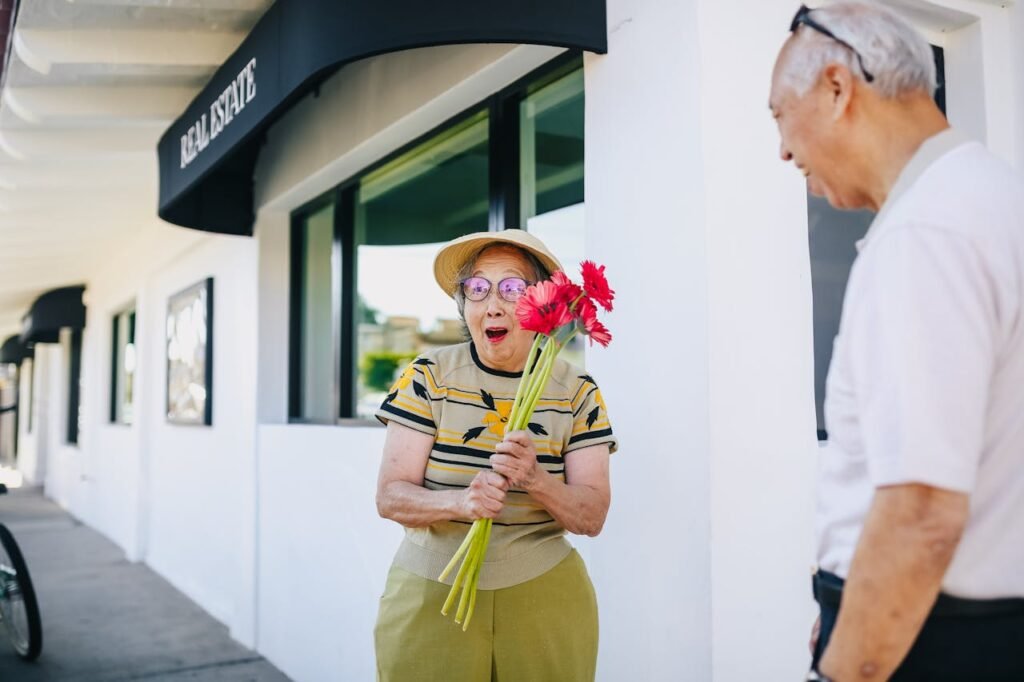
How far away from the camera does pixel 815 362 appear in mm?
2717

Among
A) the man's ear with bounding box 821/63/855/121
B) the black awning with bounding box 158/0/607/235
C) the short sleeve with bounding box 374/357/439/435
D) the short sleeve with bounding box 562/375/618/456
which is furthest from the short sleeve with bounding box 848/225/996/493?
the black awning with bounding box 158/0/607/235

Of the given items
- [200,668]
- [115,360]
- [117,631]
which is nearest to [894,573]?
[200,668]

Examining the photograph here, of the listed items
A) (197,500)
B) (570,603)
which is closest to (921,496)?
(570,603)

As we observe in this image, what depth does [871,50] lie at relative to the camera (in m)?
1.21

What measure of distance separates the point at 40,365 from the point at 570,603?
56.1 feet

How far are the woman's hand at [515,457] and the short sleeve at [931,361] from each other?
2.89 ft

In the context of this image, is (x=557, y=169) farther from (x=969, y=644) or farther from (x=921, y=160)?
(x=969, y=644)

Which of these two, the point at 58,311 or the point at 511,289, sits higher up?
the point at 58,311

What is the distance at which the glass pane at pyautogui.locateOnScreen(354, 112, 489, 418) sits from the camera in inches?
168

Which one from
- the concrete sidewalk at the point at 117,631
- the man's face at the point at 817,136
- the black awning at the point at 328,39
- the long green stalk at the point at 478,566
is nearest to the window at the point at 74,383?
the concrete sidewalk at the point at 117,631

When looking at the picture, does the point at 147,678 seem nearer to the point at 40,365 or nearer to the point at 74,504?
the point at 74,504

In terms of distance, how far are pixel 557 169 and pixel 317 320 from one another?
2386mm

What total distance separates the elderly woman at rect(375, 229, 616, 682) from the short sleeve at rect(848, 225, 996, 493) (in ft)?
3.30

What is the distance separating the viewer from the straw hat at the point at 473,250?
87.9 inches
